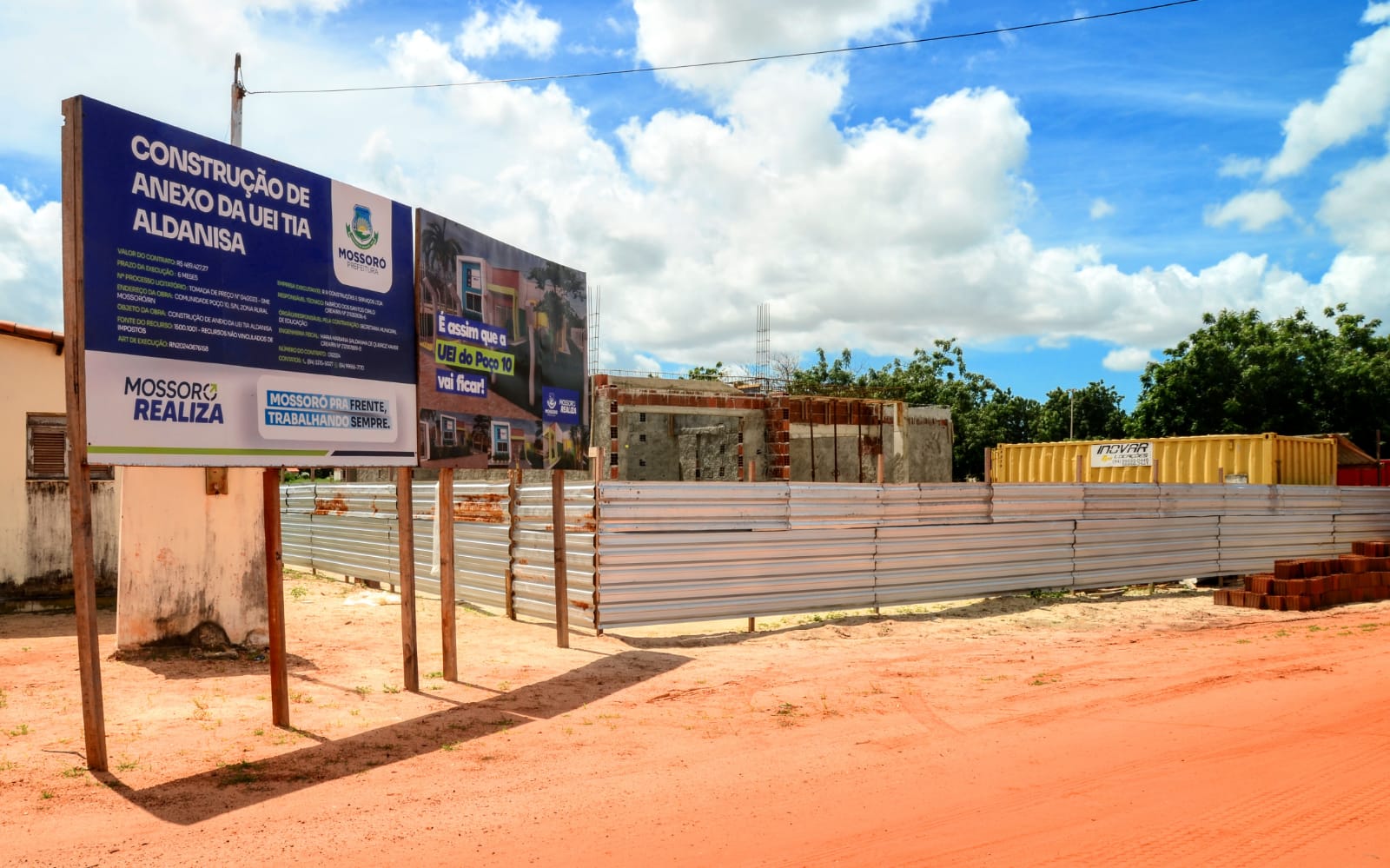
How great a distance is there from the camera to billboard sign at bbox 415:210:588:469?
8.40m

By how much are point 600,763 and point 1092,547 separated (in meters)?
11.4

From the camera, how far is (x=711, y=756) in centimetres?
642

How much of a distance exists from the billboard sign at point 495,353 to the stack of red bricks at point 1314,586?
10.8m

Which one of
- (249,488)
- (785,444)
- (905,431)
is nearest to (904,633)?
(249,488)

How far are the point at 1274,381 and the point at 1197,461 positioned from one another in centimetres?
2301

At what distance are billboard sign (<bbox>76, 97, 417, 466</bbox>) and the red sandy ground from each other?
2.03 metres

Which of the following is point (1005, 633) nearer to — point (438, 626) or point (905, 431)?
point (438, 626)

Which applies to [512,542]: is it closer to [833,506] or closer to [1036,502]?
[833,506]

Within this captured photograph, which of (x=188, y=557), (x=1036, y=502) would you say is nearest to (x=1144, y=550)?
(x=1036, y=502)

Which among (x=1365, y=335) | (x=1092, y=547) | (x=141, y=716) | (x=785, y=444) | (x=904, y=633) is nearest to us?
(x=141, y=716)

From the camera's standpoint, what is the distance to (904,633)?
11.9 m

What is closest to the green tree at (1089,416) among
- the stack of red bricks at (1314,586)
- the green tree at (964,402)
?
the green tree at (964,402)

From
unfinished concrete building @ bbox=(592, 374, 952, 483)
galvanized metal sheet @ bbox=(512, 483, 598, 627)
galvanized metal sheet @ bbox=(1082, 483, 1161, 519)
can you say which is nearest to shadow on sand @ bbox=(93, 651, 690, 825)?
galvanized metal sheet @ bbox=(512, 483, 598, 627)

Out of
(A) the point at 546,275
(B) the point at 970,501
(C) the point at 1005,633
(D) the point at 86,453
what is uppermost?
(A) the point at 546,275
